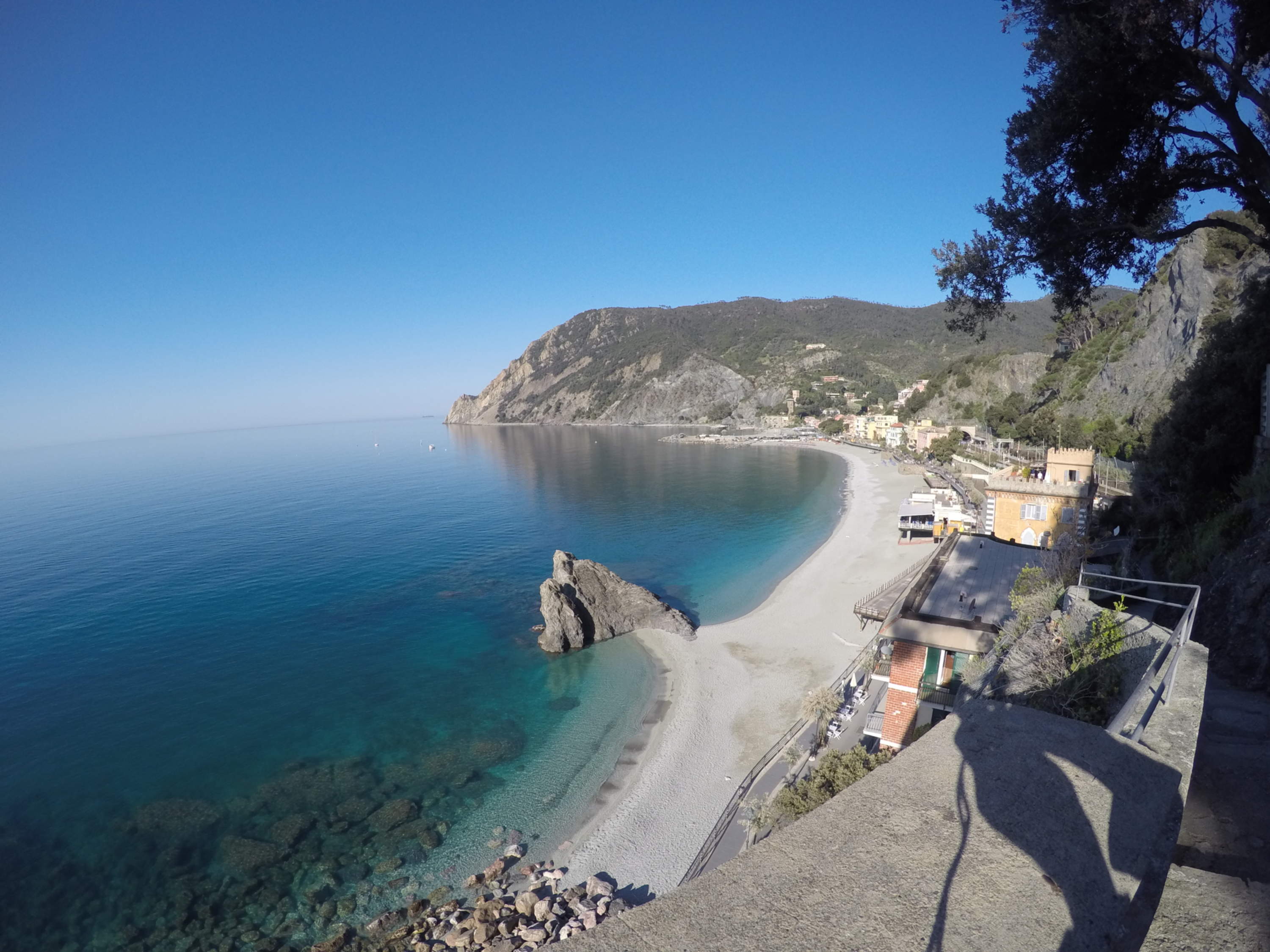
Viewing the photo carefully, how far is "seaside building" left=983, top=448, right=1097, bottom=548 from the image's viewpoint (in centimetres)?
2283

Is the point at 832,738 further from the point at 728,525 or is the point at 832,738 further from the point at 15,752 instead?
the point at 728,525

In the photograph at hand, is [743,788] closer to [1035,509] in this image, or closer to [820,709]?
[820,709]

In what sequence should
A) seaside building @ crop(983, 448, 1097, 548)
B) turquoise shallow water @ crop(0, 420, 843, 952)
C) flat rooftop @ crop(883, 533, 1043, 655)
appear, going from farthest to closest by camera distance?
seaside building @ crop(983, 448, 1097, 548)
turquoise shallow water @ crop(0, 420, 843, 952)
flat rooftop @ crop(883, 533, 1043, 655)

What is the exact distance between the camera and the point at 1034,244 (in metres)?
9.70

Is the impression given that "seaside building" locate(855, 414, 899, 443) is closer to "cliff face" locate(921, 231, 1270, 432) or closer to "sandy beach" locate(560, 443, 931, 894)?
"cliff face" locate(921, 231, 1270, 432)

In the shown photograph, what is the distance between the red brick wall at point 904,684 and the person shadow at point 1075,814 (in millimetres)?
9879

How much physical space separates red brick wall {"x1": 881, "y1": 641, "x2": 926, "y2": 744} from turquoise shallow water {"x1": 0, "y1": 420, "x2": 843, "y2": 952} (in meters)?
8.44

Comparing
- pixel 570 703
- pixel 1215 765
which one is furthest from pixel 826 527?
pixel 1215 765

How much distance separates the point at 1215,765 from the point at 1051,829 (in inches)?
106

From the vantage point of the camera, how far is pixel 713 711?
1992cm

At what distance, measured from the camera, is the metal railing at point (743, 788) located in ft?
43.2

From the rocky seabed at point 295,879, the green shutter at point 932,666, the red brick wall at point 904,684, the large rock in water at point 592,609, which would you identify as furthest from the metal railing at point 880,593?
the rocky seabed at point 295,879

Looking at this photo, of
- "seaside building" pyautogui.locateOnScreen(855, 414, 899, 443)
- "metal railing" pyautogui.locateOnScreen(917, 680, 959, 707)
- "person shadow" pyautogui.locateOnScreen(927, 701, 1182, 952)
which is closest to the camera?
"person shadow" pyautogui.locateOnScreen(927, 701, 1182, 952)

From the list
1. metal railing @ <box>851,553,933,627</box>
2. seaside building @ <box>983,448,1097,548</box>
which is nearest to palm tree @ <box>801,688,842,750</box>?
metal railing @ <box>851,553,933,627</box>
